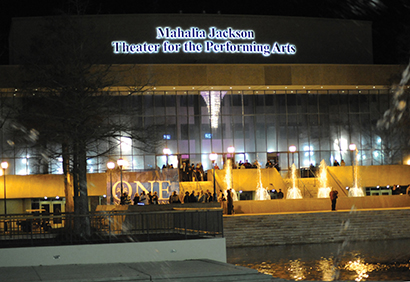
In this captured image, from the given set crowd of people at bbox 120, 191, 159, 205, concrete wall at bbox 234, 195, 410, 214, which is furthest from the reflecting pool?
crowd of people at bbox 120, 191, 159, 205

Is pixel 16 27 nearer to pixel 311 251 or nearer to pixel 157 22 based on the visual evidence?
pixel 157 22

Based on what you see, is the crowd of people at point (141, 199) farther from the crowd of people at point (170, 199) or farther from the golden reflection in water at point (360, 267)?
the golden reflection in water at point (360, 267)

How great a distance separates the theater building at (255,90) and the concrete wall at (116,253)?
2640 cm

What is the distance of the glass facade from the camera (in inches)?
1807

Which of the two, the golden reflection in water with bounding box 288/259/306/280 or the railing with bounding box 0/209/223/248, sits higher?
the railing with bounding box 0/209/223/248

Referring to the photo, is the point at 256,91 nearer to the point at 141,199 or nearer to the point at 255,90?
the point at 255,90

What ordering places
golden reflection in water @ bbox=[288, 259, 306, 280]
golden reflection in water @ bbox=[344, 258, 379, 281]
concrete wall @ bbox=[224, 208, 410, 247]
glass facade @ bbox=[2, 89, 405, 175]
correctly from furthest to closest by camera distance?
glass facade @ bbox=[2, 89, 405, 175] < concrete wall @ bbox=[224, 208, 410, 247] < golden reflection in water @ bbox=[288, 259, 306, 280] < golden reflection in water @ bbox=[344, 258, 379, 281]

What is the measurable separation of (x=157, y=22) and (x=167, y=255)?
32723mm

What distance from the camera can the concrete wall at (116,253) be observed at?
1521 cm

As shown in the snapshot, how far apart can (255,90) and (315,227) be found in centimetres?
2106

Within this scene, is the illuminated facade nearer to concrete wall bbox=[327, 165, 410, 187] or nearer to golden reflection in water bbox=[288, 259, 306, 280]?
concrete wall bbox=[327, 165, 410, 187]

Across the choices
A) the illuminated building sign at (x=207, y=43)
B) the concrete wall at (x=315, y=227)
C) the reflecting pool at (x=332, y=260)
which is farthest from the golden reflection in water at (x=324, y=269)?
the illuminated building sign at (x=207, y=43)

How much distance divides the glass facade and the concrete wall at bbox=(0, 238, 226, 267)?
94.2ft

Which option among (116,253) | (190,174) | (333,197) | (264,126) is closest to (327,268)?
(116,253)
